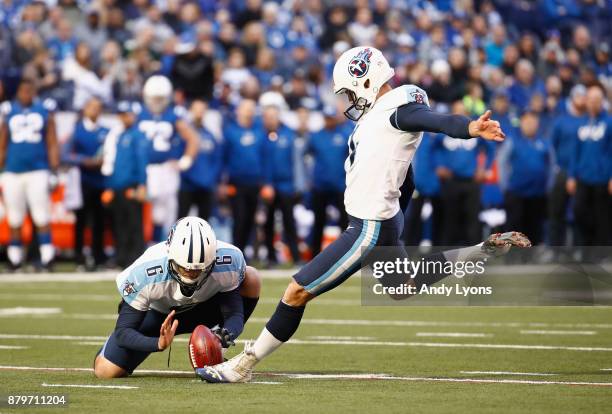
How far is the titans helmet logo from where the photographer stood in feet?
25.3

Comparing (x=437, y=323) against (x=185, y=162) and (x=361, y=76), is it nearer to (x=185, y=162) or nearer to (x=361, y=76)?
(x=361, y=76)

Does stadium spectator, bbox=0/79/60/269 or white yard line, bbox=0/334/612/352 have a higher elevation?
stadium spectator, bbox=0/79/60/269

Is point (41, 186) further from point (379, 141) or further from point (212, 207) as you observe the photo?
point (379, 141)

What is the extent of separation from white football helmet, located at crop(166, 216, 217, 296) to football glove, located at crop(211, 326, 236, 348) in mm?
276

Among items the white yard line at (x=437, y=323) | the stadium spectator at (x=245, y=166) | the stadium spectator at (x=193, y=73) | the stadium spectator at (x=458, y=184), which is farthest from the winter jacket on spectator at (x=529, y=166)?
the white yard line at (x=437, y=323)

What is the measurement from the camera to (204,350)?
755cm

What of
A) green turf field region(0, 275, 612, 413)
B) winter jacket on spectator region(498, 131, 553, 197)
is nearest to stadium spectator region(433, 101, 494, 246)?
winter jacket on spectator region(498, 131, 553, 197)

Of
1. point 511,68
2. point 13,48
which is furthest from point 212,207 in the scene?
point 511,68

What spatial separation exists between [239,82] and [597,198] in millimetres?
6222

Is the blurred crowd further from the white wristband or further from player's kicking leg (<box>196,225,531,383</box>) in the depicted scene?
player's kicking leg (<box>196,225,531,383</box>)

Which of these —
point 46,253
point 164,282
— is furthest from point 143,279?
point 46,253

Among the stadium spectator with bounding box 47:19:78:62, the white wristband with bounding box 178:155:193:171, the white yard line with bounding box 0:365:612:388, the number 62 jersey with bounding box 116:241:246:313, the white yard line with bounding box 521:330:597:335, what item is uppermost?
the stadium spectator with bounding box 47:19:78:62

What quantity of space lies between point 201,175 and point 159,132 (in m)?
0.79

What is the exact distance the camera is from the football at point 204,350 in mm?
7559
